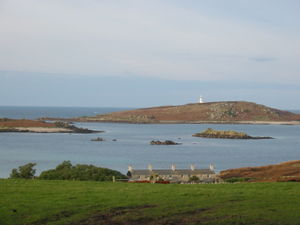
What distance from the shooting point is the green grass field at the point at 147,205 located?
10.5 m

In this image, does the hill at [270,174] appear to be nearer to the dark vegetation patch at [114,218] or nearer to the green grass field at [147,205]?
the green grass field at [147,205]

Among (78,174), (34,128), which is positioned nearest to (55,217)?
(78,174)

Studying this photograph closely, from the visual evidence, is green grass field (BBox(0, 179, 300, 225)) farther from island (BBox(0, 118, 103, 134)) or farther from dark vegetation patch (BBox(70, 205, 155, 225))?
island (BBox(0, 118, 103, 134))

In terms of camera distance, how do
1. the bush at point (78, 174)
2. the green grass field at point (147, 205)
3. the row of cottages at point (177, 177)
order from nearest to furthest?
the green grass field at point (147, 205), the bush at point (78, 174), the row of cottages at point (177, 177)

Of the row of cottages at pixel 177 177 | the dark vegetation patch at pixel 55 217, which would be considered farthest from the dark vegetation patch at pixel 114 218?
the row of cottages at pixel 177 177

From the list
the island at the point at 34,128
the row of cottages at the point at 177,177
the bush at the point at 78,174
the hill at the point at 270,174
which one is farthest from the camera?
the island at the point at 34,128

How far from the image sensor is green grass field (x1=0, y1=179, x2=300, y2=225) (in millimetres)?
10477

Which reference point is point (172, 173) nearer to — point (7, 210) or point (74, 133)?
point (7, 210)

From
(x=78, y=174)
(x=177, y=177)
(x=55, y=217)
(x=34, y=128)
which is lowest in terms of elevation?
(x=177, y=177)

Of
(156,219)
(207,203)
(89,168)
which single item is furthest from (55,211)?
(89,168)

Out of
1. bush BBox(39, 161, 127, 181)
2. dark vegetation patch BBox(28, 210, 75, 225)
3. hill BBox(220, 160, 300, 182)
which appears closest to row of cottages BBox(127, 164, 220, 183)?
hill BBox(220, 160, 300, 182)

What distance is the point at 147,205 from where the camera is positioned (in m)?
11.8

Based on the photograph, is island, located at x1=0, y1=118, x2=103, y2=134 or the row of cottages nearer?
the row of cottages

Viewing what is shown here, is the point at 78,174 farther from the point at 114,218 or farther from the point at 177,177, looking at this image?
the point at 114,218
